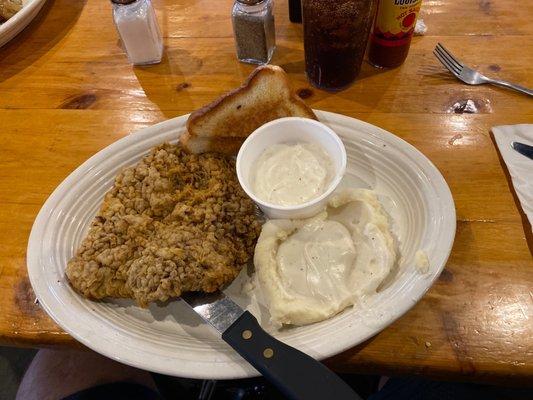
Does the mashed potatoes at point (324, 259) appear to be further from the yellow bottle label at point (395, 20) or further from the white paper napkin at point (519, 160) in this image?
the yellow bottle label at point (395, 20)

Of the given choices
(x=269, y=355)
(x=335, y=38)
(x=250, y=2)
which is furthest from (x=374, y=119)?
(x=269, y=355)

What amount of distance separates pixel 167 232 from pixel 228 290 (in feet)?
0.72

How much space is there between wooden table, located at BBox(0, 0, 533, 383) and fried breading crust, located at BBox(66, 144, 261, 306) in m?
0.22

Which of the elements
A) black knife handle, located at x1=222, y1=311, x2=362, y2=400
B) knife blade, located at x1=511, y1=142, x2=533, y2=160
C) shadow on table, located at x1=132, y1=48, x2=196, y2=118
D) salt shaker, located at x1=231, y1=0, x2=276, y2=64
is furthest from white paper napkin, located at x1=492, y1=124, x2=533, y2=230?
shadow on table, located at x1=132, y1=48, x2=196, y2=118

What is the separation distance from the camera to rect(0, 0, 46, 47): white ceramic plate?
180 centimetres

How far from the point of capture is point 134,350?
0.99 metres

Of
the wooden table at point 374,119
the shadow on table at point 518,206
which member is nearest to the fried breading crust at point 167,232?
the wooden table at point 374,119

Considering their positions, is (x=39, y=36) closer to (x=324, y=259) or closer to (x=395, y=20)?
(x=395, y=20)

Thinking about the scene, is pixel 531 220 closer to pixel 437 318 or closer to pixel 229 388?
pixel 437 318

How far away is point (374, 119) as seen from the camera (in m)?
1.49

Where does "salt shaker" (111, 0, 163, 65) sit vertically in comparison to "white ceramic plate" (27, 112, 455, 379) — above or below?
above

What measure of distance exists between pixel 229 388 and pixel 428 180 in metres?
1.05

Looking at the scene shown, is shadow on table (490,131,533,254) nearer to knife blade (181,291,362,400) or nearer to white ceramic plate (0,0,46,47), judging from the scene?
knife blade (181,291,362,400)

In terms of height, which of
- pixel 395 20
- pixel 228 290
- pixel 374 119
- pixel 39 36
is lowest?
pixel 228 290
